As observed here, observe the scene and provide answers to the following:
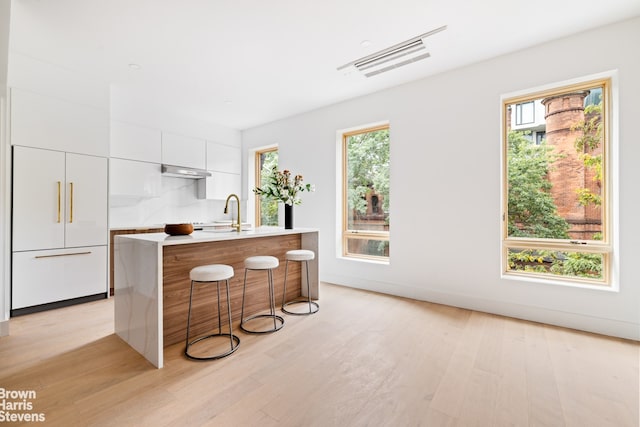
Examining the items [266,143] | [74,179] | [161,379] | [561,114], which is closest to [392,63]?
[561,114]

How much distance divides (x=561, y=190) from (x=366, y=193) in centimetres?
224

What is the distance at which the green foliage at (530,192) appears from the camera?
300cm

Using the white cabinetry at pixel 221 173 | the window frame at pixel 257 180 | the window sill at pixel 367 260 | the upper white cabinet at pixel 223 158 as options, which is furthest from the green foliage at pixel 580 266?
the upper white cabinet at pixel 223 158

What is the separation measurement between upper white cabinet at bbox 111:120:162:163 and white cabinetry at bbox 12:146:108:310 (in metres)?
0.60

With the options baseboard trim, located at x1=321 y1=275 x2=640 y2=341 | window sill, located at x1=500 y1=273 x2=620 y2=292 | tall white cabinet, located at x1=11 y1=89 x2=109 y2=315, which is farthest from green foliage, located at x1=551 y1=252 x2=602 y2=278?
tall white cabinet, located at x1=11 y1=89 x2=109 y2=315

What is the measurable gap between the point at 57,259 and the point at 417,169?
4.42 m

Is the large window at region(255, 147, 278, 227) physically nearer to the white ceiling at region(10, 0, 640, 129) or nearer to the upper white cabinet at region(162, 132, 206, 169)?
the upper white cabinet at region(162, 132, 206, 169)

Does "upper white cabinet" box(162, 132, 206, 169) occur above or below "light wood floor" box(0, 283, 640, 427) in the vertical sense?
above

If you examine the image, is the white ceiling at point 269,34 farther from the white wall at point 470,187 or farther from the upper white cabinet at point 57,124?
the upper white cabinet at point 57,124

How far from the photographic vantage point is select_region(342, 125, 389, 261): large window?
4117 millimetres

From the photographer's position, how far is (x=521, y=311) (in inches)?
117

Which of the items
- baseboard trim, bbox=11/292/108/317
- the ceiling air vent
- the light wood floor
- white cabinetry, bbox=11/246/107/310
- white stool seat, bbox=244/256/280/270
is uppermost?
the ceiling air vent

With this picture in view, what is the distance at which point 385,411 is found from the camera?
5.31 ft

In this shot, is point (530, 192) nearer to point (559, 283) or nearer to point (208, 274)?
point (559, 283)
